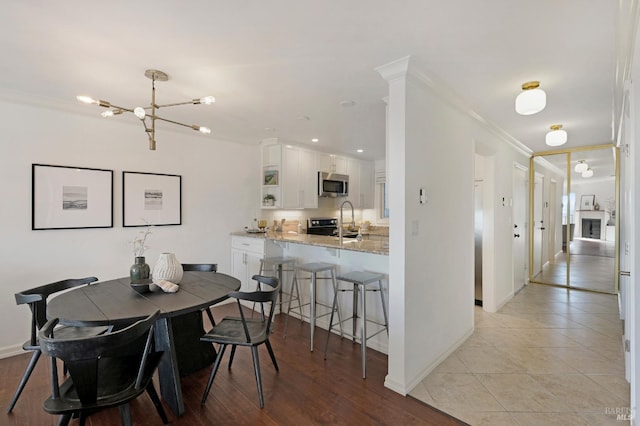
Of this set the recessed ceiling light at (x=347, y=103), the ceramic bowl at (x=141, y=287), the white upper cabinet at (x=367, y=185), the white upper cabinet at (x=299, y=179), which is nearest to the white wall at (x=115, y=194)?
the white upper cabinet at (x=299, y=179)

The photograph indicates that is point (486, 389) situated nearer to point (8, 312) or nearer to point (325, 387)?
point (325, 387)

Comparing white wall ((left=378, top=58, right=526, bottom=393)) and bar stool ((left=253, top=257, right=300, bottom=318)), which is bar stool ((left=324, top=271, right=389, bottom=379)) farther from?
bar stool ((left=253, top=257, right=300, bottom=318))

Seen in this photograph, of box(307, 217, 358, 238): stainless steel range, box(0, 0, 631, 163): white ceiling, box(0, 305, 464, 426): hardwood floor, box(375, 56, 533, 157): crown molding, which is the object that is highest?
box(0, 0, 631, 163): white ceiling

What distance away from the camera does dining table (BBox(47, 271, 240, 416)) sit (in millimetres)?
1825

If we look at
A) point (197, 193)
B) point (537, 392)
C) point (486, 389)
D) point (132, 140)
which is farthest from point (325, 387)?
point (132, 140)

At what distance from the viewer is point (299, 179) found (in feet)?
16.4

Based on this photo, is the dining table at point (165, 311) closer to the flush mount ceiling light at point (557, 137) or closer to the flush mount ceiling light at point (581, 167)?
the flush mount ceiling light at point (557, 137)

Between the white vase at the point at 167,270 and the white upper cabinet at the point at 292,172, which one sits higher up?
the white upper cabinet at the point at 292,172

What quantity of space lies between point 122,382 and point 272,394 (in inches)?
39.8

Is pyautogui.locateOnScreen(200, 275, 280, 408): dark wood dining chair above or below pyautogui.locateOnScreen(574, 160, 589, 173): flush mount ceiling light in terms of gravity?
below

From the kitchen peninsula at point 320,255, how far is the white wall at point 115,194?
395 mm

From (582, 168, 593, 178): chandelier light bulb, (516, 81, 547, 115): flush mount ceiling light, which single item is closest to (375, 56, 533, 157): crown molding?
(516, 81, 547, 115): flush mount ceiling light

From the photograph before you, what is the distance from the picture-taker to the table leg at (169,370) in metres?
2.04

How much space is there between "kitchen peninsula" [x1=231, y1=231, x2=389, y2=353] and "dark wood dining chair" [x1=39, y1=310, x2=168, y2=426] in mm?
1814
